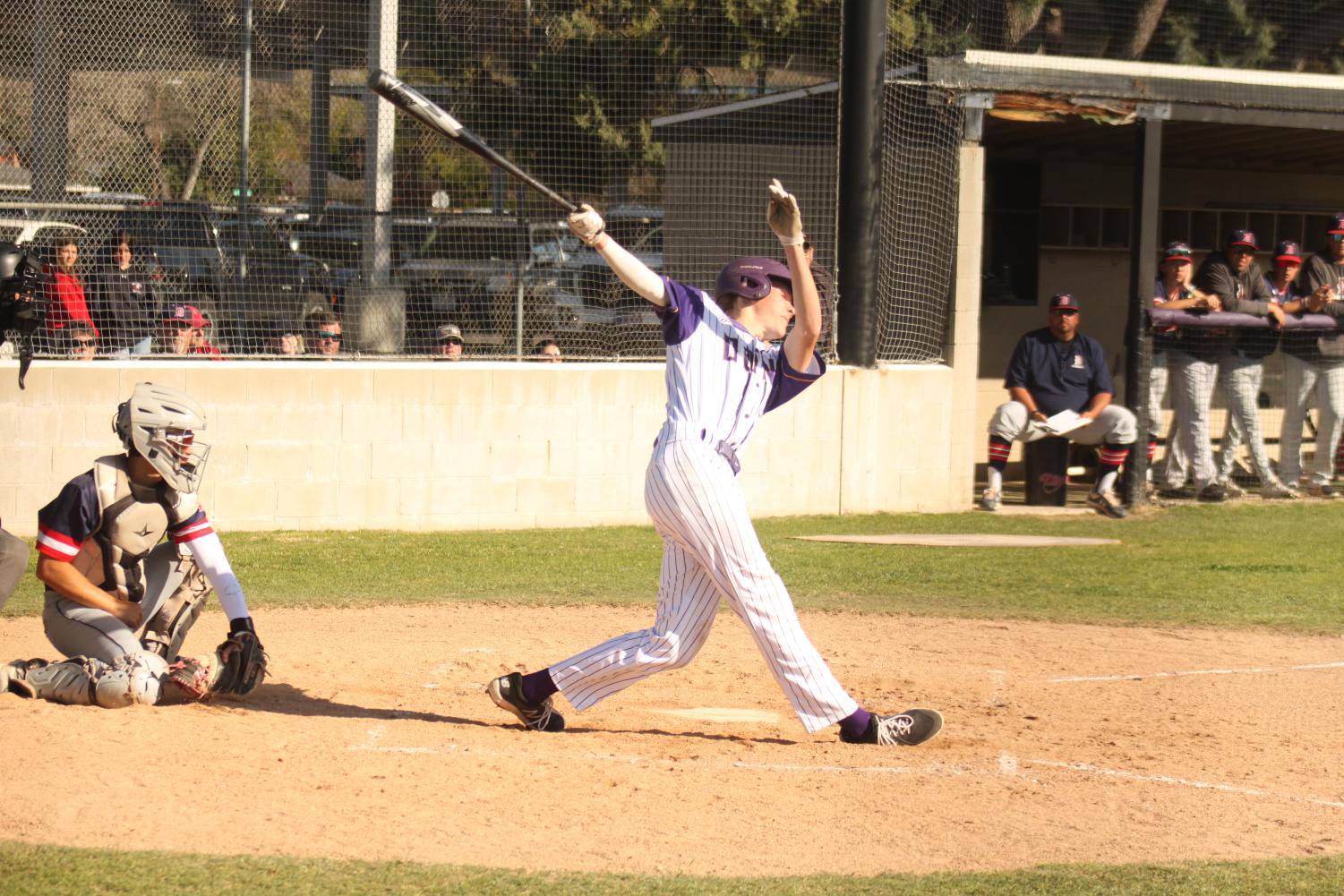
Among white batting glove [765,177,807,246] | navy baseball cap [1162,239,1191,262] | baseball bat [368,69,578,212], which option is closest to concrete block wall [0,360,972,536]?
navy baseball cap [1162,239,1191,262]

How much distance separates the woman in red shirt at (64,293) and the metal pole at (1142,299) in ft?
26.1

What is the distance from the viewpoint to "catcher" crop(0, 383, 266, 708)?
524 centimetres

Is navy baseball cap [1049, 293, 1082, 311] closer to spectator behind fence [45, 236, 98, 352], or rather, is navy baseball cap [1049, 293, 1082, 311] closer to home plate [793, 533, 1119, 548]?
home plate [793, 533, 1119, 548]

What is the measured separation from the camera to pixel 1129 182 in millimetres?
15414

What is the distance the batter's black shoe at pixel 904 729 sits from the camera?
16.4 ft

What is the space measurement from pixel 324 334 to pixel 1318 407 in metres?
8.36

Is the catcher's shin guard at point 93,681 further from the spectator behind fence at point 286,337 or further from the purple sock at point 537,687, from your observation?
the spectator behind fence at point 286,337

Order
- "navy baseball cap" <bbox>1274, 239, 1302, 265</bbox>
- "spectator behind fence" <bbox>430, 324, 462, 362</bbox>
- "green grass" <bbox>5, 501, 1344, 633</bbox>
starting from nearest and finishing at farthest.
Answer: "green grass" <bbox>5, 501, 1344, 633</bbox>
"spectator behind fence" <bbox>430, 324, 462, 362</bbox>
"navy baseball cap" <bbox>1274, 239, 1302, 265</bbox>

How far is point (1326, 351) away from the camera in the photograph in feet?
40.4

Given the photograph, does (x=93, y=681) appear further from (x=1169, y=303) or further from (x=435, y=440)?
(x=1169, y=303)

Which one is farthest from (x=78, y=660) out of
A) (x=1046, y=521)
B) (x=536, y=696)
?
(x=1046, y=521)

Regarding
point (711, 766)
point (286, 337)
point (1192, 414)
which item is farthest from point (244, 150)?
point (1192, 414)

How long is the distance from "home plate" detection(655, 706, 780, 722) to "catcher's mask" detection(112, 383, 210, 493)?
2.02 metres

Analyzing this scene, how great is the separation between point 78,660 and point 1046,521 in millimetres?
7745
